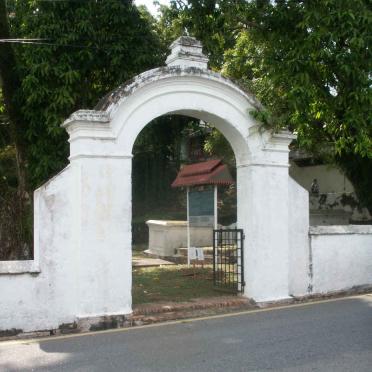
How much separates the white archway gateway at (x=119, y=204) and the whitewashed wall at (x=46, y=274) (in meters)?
0.01

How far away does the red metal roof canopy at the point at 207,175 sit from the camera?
14.6m

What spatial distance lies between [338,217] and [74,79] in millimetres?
10935

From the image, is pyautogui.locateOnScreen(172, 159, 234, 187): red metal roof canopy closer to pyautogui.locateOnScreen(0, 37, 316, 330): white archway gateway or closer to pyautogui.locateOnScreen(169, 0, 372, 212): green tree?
pyautogui.locateOnScreen(169, 0, 372, 212): green tree

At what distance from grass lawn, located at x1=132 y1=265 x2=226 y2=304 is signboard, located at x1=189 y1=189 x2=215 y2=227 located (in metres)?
1.29

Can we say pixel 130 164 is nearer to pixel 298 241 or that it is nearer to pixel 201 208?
pixel 298 241

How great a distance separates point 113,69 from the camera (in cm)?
1237

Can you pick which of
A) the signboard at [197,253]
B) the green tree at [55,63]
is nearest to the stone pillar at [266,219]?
the signboard at [197,253]

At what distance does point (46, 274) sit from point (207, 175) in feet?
25.5

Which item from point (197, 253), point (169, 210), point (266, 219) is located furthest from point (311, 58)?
point (169, 210)

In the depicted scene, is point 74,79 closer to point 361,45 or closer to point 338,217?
point 361,45

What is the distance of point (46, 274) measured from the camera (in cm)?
782

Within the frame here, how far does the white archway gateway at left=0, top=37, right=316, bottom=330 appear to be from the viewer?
25.7ft

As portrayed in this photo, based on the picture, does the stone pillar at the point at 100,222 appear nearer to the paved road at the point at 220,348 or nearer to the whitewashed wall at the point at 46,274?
the whitewashed wall at the point at 46,274

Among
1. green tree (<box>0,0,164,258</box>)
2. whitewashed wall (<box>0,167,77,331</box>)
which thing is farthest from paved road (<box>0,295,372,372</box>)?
green tree (<box>0,0,164,258</box>)
